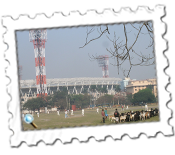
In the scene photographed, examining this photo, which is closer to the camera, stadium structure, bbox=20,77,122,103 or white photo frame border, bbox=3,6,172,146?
white photo frame border, bbox=3,6,172,146

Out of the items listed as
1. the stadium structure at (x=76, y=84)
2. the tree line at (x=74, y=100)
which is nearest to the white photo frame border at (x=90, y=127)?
the tree line at (x=74, y=100)

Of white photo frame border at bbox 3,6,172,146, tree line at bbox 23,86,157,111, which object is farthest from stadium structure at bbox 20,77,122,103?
white photo frame border at bbox 3,6,172,146

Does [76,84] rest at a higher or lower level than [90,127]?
lower

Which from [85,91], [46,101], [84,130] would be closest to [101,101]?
[85,91]

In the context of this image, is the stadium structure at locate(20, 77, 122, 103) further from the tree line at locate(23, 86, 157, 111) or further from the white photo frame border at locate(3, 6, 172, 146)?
the white photo frame border at locate(3, 6, 172, 146)

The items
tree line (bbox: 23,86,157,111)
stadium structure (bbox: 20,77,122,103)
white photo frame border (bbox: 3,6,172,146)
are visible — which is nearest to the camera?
white photo frame border (bbox: 3,6,172,146)

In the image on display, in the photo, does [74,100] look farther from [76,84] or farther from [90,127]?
[90,127]

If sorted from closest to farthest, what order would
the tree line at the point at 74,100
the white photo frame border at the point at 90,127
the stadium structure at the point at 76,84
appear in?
1. the white photo frame border at the point at 90,127
2. the stadium structure at the point at 76,84
3. the tree line at the point at 74,100

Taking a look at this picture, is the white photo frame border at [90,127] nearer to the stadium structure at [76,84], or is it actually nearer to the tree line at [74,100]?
the tree line at [74,100]

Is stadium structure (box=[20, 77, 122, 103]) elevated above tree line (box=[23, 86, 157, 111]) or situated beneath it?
elevated above

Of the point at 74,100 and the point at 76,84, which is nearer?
the point at 76,84

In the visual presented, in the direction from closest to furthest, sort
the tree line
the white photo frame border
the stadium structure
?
the white photo frame border, the stadium structure, the tree line

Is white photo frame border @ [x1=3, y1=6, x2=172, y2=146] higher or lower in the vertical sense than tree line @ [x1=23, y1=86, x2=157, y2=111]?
higher

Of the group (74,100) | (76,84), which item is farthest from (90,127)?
(74,100)
